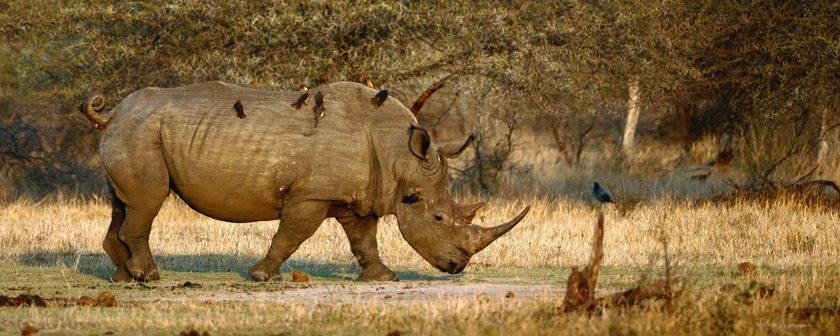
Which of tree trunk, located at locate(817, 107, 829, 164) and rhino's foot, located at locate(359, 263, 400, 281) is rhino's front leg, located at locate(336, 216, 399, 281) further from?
tree trunk, located at locate(817, 107, 829, 164)

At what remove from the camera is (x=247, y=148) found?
31.3ft

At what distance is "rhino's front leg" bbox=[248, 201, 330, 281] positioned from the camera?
958 cm

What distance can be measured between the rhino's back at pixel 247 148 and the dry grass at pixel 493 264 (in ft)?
2.84

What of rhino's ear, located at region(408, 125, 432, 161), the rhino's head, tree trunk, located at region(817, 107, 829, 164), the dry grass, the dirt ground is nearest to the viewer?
the dry grass

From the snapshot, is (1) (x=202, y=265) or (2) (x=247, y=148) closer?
(2) (x=247, y=148)

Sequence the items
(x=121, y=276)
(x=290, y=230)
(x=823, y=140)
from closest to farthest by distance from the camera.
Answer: (x=290, y=230), (x=121, y=276), (x=823, y=140)

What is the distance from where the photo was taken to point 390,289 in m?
9.30

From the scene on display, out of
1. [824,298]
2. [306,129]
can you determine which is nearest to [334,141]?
[306,129]

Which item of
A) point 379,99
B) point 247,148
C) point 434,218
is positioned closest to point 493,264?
point 434,218

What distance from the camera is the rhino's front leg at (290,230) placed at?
9.58 m

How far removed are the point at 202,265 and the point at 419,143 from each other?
3.23 meters

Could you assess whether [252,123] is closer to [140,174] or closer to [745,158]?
[140,174]

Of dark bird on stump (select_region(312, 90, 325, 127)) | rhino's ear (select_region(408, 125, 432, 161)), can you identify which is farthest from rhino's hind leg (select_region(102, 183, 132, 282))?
rhino's ear (select_region(408, 125, 432, 161))

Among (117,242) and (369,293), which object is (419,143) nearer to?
(369,293)
